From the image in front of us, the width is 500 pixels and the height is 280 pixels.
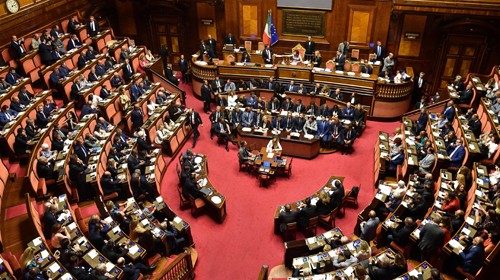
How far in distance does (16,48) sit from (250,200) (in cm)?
847

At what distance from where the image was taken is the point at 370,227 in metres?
8.54

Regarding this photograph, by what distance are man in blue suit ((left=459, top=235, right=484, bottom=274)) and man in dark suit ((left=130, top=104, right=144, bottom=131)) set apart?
30.3 feet

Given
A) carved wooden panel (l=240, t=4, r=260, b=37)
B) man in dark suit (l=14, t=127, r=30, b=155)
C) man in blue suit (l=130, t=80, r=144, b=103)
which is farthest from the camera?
carved wooden panel (l=240, t=4, r=260, b=37)

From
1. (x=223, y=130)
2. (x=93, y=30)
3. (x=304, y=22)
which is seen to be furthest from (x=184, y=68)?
(x=304, y=22)

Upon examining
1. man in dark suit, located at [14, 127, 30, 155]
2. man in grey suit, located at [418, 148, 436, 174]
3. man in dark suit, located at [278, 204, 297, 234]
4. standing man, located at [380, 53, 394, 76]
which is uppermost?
standing man, located at [380, 53, 394, 76]

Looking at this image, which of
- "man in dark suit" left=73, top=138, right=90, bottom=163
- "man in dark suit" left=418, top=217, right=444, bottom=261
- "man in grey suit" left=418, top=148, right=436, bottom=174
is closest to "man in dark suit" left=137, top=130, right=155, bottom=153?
"man in dark suit" left=73, top=138, right=90, bottom=163

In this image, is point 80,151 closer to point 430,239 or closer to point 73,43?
point 73,43

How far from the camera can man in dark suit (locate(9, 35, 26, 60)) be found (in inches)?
486

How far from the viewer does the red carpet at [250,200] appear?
9.07 m

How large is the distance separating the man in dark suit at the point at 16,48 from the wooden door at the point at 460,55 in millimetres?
13796

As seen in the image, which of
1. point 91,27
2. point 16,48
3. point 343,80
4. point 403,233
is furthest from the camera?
point 91,27

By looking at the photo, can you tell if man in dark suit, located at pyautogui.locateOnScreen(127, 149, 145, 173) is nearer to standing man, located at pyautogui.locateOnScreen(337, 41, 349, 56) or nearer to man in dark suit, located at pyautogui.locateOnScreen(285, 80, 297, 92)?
man in dark suit, located at pyautogui.locateOnScreen(285, 80, 297, 92)

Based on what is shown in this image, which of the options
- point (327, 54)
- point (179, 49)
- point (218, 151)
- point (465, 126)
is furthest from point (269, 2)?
point (465, 126)

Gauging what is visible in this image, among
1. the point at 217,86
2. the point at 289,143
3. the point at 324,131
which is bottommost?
the point at 289,143
